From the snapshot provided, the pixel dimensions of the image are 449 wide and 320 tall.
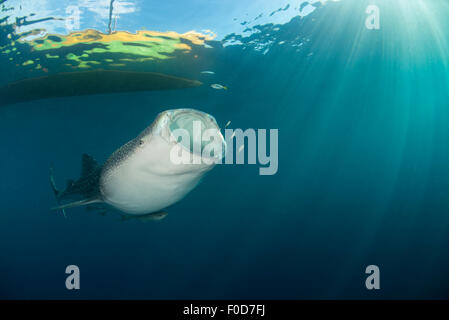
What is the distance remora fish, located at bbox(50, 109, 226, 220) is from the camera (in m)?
2.13

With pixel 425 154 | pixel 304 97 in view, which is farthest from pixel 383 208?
pixel 304 97

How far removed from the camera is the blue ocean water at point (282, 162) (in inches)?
462

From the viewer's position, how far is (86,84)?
14.5 meters

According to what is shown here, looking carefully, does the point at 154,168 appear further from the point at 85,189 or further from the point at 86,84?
the point at 86,84

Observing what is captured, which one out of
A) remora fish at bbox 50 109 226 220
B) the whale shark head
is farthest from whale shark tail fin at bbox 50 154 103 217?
the whale shark head

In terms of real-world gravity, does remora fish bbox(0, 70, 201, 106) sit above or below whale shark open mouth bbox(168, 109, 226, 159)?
above

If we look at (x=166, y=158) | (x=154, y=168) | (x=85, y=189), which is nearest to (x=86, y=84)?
(x=85, y=189)

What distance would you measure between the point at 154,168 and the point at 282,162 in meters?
38.6

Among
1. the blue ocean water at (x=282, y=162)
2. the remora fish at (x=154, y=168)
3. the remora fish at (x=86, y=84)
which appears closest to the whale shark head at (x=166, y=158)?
the remora fish at (x=154, y=168)

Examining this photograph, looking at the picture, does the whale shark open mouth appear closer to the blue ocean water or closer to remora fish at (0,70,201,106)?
the blue ocean water

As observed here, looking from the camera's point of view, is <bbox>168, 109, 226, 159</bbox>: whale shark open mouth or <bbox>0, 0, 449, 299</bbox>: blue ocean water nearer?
<bbox>168, 109, 226, 159</bbox>: whale shark open mouth

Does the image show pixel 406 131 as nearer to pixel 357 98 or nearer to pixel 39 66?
pixel 357 98

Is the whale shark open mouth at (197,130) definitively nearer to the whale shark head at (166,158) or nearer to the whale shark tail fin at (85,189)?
A: the whale shark head at (166,158)

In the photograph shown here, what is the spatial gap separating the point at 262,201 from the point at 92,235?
98.6 ft
